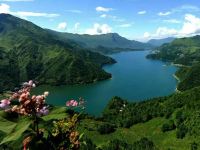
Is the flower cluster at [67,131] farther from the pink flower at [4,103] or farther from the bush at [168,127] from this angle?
the bush at [168,127]

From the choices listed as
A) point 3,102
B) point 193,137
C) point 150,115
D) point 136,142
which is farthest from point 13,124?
point 150,115

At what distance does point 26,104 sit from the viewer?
7.00 metres

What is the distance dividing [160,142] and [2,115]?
143428 mm

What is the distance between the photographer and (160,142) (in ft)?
480

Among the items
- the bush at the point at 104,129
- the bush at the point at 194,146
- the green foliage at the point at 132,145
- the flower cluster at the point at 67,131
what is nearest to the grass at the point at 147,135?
the bush at the point at 104,129

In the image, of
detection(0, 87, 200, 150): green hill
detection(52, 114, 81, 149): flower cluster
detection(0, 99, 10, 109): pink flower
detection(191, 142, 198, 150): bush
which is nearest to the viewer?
detection(0, 99, 10, 109): pink flower

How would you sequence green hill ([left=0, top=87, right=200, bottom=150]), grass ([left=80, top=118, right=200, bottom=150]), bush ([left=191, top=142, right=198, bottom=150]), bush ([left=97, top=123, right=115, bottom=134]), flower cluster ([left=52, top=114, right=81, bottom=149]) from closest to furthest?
flower cluster ([left=52, top=114, right=81, bottom=149]), bush ([left=191, top=142, right=198, bottom=150]), green hill ([left=0, top=87, right=200, bottom=150]), grass ([left=80, top=118, right=200, bottom=150]), bush ([left=97, top=123, right=115, bottom=134])

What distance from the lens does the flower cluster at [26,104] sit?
277 inches

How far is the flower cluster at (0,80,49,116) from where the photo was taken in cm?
703

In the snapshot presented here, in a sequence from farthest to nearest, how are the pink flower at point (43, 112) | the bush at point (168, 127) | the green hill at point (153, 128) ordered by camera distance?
the bush at point (168, 127) → the green hill at point (153, 128) → the pink flower at point (43, 112)

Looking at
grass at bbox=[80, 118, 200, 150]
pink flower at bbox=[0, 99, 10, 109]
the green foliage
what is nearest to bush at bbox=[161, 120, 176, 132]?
grass at bbox=[80, 118, 200, 150]

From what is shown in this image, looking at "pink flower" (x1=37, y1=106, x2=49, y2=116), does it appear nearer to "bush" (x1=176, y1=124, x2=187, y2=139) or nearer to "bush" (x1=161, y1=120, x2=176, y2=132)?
"bush" (x1=176, y1=124, x2=187, y2=139)

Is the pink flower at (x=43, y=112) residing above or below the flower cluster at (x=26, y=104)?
below

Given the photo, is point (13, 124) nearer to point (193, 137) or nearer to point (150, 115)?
point (193, 137)
